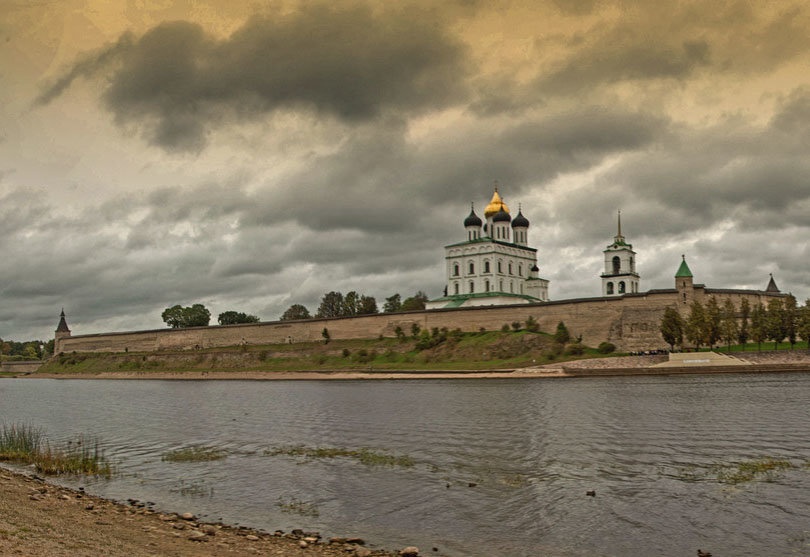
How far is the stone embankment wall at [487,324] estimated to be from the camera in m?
Result: 61.2

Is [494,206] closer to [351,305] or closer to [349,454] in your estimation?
[351,305]

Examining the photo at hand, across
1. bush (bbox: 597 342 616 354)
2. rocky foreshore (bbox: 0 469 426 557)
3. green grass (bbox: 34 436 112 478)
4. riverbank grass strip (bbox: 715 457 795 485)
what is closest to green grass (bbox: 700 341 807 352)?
bush (bbox: 597 342 616 354)

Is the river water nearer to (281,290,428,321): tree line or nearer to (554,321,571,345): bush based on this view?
(554,321,571,345): bush

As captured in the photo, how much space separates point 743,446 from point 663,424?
15.6 feet

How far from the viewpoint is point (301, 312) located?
121312 millimetres

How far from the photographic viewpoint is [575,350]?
61.2 metres

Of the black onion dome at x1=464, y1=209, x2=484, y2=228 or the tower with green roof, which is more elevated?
the black onion dome at x1=464, y1=209, x2=484, y2=228

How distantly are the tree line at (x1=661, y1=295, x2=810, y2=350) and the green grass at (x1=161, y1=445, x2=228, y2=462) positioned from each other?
44029mm

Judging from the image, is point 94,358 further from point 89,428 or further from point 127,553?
point 127,553

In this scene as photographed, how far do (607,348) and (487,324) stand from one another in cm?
1406

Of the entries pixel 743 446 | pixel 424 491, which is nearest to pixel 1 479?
pixel 424 491

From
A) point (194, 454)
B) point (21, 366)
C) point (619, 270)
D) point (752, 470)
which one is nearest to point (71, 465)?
point (194, 454)

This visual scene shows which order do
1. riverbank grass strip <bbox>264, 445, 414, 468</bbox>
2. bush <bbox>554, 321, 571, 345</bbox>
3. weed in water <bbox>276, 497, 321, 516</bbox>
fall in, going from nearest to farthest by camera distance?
weed in water <bbox>276, 497, 321, 516</bbox> < riverbank grass strip <bbox>264, 445, 414, 468</bbox> < bush <bbox>554, 321, 571, 345</bbox>

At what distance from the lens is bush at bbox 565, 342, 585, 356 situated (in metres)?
60.8
